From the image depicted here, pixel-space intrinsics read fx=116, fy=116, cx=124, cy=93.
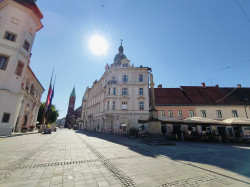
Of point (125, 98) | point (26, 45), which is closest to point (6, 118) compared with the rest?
point (26, 45)

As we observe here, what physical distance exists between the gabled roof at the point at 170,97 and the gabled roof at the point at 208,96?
55.6 inches

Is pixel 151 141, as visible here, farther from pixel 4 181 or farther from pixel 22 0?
pixel 22 0

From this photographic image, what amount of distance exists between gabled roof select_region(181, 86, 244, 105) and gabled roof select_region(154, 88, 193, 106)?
141 cm

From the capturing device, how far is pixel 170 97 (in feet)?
89.4

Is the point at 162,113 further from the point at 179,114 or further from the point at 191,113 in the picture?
the point at 191,113

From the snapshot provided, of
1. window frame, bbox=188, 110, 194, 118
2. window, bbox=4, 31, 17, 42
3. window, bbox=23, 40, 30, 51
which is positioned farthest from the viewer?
window frame, bbox=188, 110, 194, 118

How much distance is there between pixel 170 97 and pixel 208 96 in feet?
28.9

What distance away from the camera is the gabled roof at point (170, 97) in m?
25.5

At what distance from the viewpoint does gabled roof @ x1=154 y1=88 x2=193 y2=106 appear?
25.5m

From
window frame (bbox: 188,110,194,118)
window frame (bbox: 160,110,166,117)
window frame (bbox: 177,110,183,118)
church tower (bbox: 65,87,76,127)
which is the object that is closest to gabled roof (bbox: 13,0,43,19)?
window frame (bbox: 160,110,166,117)

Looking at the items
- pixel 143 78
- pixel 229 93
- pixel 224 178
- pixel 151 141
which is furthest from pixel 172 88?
pixel 224 178

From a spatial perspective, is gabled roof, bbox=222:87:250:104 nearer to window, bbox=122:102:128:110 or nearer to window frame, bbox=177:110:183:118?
window frame, bbox=177:110:183:118

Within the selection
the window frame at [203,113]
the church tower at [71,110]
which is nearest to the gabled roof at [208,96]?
the window frame at [203,113]

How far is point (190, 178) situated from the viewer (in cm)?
356
